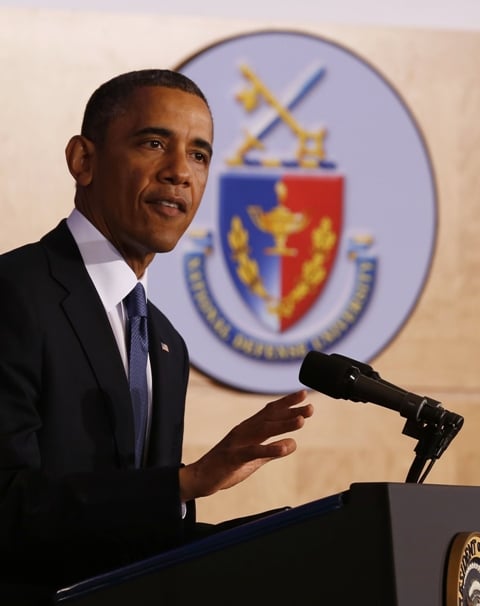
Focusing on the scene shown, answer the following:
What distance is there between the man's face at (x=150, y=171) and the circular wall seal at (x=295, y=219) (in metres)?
1.71

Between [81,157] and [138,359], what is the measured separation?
429 millimetres

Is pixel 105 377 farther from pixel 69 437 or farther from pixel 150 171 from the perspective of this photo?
pixel 150 171

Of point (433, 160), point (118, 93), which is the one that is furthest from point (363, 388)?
point (433, 160)

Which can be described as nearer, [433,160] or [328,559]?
[328,559]

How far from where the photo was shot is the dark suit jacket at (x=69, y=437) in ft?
6.04

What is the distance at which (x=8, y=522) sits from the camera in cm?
186

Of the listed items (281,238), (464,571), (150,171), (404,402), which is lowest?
(464,571)

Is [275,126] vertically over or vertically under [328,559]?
over

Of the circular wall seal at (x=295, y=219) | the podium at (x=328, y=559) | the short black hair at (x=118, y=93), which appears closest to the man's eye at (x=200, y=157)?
the short black hair at (x=118, y=93)

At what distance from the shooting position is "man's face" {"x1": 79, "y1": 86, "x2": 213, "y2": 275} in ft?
7.30

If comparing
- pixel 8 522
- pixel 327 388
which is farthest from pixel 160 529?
pixel 327 388

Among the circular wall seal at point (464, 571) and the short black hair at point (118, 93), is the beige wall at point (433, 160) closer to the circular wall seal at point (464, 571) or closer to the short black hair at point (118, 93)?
the short black hair at point (118, 93)

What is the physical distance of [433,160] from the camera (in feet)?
13.9

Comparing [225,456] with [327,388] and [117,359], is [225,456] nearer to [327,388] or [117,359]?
[327,388]
